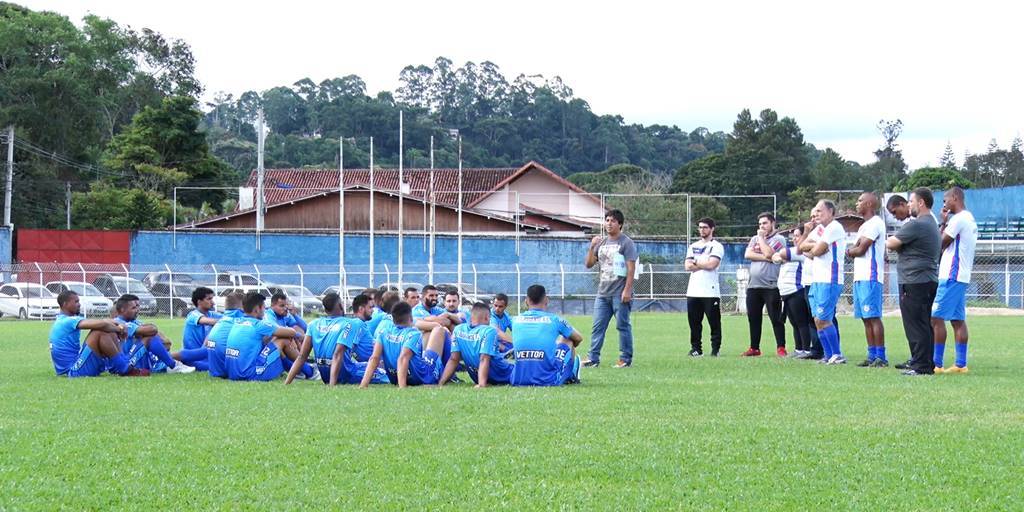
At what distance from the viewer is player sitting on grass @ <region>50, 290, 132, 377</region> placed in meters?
14.3

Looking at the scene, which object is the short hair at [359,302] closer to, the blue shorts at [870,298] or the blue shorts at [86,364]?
the blue shorts at [86,364]

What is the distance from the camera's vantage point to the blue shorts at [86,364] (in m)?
14.4

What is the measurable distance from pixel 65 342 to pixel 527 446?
860cm

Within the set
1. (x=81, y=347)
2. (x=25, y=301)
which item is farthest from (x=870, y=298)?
(x=25, y=301)

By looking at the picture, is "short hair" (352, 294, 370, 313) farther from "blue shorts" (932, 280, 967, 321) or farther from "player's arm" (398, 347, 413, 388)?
"blue shorts" (932, 280, 967, 321)

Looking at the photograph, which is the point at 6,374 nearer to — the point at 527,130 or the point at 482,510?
the point at 482,510

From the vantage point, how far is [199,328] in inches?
630

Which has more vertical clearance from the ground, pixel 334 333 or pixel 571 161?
pixel 571 161

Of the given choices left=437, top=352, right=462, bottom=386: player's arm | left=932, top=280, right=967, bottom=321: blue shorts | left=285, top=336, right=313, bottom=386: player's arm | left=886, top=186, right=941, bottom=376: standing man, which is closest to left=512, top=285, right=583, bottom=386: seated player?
left=437, top=352, right=462, bottom=386: player's arm

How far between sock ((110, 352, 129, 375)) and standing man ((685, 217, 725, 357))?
765 centimetres

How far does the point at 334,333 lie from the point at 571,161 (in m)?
112

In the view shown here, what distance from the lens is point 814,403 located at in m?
10.1

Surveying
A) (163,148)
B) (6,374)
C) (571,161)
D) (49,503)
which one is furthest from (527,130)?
(49,503)

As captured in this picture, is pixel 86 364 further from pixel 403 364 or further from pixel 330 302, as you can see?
pixel 403 364
